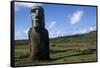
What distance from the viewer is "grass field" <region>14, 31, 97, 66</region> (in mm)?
2605

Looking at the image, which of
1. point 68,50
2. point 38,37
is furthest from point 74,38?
point 38,37

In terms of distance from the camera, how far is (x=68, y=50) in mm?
2828

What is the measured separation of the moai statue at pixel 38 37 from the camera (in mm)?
2670

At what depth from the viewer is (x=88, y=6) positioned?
2.93 meters

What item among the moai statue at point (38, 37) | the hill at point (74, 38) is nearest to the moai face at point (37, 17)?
the moai statue at point (38, 37)

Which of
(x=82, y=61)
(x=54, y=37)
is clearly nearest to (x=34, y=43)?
(x=54, y=37)

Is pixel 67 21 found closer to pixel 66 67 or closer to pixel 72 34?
pixel 72 34

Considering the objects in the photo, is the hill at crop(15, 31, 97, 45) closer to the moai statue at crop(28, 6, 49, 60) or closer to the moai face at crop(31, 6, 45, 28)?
the moai statue at crop(28, 6, 49, 60)

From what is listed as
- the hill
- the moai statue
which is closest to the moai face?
the moai statue

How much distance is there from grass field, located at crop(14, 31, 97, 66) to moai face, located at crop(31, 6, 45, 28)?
228mm

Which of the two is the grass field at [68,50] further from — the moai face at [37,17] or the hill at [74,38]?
the moai face at [37,17]

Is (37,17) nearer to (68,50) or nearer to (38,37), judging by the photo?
(38,37)

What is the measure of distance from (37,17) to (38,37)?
0.22 meters

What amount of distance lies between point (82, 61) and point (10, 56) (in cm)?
87
